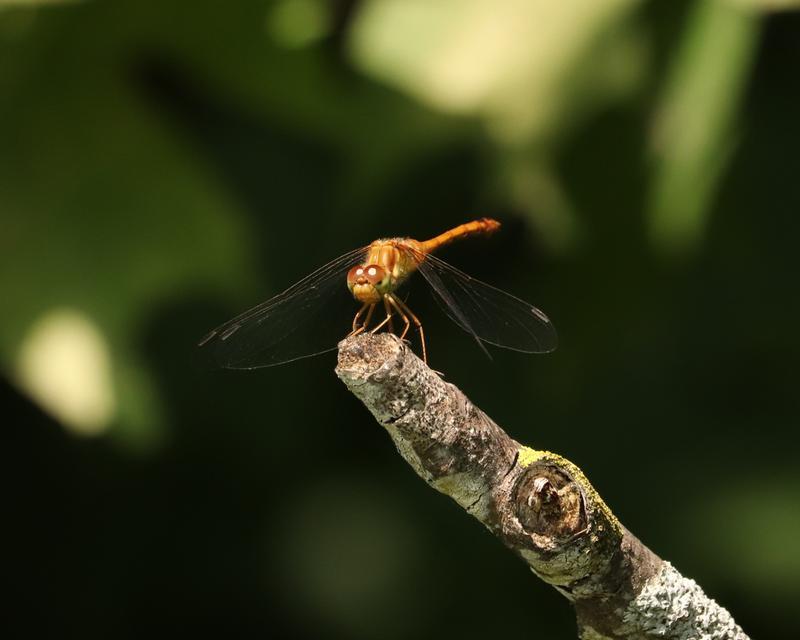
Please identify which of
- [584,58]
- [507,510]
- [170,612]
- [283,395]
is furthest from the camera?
[170,612]

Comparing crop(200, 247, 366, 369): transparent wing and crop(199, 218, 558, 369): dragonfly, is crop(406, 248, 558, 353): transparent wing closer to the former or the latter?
crop(199, 218, 558, 369): dragonfly

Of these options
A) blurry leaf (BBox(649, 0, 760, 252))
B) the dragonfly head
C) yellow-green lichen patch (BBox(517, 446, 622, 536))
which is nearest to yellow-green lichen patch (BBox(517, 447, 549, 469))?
yellow-green lichen patch (BBox(517, 446, 622, 536))

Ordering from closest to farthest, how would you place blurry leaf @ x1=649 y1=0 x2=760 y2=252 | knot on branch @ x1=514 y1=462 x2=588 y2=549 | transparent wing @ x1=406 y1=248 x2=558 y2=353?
knot on branch @ x1=514 y1=462 x2=588 y2=549 < transparent wing @ x1=406 y1=248 x2=558 y2=353 < blurry leaf @ x1=649 y1=0 x2=760 y2=252

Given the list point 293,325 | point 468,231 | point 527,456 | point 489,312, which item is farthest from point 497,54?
point 527,456

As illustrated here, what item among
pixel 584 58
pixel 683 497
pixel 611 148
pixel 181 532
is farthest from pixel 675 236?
pixel 181 532

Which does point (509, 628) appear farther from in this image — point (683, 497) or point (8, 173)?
point (8, 173)

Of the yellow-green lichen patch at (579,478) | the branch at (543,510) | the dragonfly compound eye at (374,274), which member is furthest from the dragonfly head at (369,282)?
the yellow-green lichen patch at (579,478)
